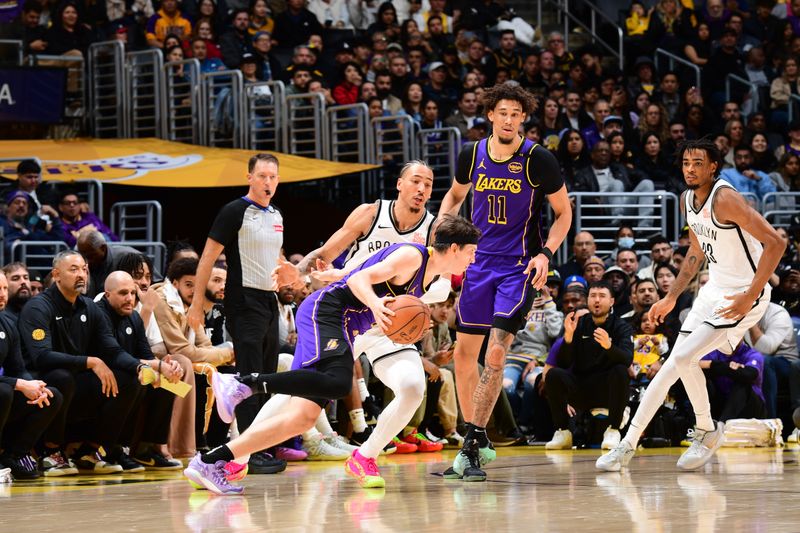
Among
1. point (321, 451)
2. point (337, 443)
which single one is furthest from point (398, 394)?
point (337, 443)

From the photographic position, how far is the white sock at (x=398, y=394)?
278 inches

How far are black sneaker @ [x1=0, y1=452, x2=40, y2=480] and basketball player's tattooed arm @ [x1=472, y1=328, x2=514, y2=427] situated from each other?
3.02m

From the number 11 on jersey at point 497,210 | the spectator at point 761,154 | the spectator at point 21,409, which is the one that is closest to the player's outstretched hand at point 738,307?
the number 11 on jersey at point 497,210

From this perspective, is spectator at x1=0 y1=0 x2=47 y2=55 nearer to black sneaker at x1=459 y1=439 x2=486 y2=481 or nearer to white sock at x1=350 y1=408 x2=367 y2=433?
white sock at x1=350 y1=408 x2=367 y2=433

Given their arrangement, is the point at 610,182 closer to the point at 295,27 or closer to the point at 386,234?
the point at 295,27

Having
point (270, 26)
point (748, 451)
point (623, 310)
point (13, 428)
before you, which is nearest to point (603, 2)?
point (270, 26)

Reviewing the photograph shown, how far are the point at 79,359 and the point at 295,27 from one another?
1031cm

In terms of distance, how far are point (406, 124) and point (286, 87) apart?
2.20m

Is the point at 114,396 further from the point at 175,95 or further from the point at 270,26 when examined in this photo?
the point at 270,26

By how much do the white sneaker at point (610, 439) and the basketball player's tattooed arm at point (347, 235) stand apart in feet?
12.0

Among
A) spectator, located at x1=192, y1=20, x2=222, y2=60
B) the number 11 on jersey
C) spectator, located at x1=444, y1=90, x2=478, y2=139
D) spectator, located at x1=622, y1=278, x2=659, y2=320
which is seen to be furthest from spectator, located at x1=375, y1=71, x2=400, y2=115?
the number 11 on jersey

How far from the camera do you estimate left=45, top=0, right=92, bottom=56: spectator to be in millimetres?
17094

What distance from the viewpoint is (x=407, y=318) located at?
663 centimetres

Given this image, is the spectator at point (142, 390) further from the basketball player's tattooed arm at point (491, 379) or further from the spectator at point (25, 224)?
the spectator at point (25, 224)
